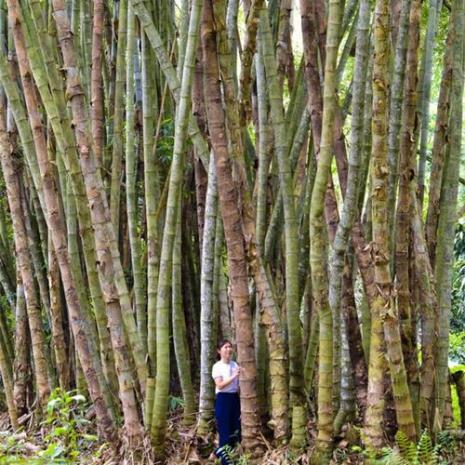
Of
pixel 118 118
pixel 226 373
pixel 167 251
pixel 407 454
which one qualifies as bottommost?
pixel 407 454

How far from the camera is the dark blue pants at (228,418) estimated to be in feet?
12.1

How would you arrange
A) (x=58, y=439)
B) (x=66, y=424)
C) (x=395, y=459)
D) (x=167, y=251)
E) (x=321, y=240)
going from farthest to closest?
(x=58, y=439), (x=167, y=251), (x=66, y=424), (x=321, y=240), (x=395, y=459)

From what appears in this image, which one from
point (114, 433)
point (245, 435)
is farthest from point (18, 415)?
point (245, 435)

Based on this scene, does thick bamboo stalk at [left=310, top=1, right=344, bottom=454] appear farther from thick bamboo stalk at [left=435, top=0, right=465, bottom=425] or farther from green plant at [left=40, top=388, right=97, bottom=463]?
green plant at [left=40, top=388, right=97, bottom=463]

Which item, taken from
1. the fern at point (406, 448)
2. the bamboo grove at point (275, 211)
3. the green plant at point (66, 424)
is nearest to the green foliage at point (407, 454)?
the fern at point (406, 448)

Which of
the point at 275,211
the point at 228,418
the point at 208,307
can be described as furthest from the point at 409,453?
the point at 275,211

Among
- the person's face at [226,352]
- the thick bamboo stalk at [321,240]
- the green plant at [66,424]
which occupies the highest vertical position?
the thick bamboo stalk at [321,240]

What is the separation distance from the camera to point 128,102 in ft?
12.9

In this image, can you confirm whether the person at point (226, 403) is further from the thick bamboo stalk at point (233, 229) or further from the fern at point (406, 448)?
the fern at point (406, 448)

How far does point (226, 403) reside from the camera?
12.2ft

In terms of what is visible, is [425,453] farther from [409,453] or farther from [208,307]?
[208,307]

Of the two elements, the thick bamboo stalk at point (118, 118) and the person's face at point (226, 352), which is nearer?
the person's face at point (226, 352)

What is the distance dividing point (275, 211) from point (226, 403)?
1.00 metres

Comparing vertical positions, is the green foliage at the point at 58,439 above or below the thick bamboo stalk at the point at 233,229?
below
